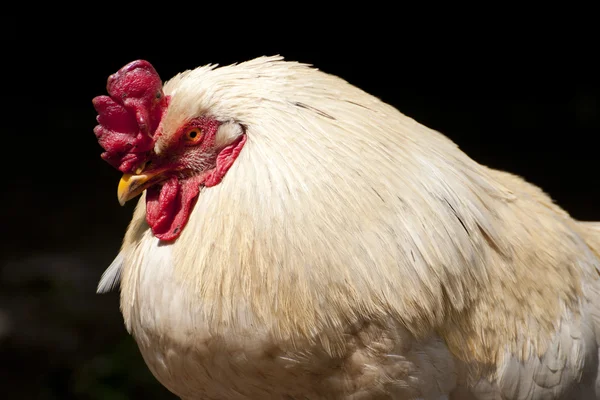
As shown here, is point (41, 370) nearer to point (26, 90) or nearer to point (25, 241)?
point (25, 241)

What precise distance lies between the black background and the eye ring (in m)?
3.33

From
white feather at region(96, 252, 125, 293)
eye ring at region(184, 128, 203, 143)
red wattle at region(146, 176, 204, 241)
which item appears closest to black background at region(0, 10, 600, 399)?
white feather at region(96, 252, 125, 293)

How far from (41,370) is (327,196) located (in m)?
3.54

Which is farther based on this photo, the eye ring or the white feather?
the white feather

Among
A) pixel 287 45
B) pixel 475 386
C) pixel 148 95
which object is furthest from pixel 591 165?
pixel 148 95

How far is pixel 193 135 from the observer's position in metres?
2.55

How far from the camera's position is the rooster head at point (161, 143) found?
251cm

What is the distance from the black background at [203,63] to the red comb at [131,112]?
3251 millimetres

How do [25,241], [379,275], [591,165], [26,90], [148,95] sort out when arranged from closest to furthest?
[379,275]
[148,95]
[25,241]
[591,165]
[26,90]

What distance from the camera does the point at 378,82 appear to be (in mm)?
8766

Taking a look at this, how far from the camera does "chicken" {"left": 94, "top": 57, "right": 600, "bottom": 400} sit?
7.70 feet

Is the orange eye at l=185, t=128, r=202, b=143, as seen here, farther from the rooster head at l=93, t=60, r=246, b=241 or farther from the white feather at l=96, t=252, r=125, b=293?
the white feather at l=96, t=252, r=125, b=293

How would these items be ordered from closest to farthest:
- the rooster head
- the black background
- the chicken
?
the chicken
the rooster head
the black background

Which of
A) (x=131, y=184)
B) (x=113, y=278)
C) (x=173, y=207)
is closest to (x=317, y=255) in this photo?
(x=173, y=207)
